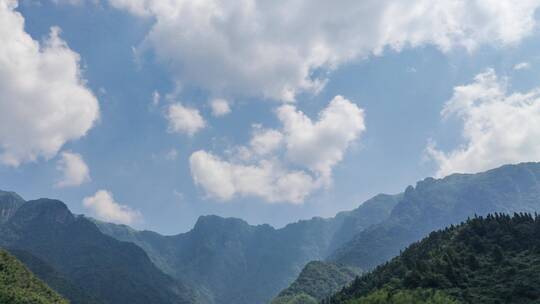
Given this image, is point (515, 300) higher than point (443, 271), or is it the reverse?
point (443, 271)

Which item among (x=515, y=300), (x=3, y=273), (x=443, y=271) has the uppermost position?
(x=3, y=273)

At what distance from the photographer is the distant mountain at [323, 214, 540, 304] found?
441 feet

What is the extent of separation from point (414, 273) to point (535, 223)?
5359 centimetres

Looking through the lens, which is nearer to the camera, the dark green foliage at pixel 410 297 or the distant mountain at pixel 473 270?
the dark green foliage at pixel 410 297

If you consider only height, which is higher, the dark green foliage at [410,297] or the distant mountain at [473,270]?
the distant mountain at [473,270]

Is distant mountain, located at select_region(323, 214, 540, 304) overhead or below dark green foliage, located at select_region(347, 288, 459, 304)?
overhead

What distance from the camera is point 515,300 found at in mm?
128125

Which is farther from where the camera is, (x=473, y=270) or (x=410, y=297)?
(x=473, y=270)

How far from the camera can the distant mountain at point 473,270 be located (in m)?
134

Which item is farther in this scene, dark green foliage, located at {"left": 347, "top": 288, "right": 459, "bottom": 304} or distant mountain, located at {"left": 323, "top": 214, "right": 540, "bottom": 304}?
distant mountain, located at {"left": 323, "top": 214, "right": 540, "bottom": 304}

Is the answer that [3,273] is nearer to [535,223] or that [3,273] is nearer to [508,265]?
[508,265]

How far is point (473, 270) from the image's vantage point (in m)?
155

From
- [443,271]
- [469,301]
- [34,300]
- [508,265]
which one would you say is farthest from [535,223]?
[34,300]

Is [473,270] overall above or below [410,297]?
above
